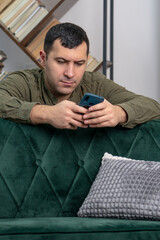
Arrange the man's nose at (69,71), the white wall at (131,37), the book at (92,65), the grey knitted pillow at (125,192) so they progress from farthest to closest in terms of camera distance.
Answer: the white wall at (131,37) < the book at (92,65) < the man's nose at (69,71) < the grey knitted pillow at (125,192)

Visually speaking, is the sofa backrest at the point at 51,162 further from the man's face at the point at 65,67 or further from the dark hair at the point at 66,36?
the dark hair at the point at 66,36

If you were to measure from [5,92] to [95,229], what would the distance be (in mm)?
753

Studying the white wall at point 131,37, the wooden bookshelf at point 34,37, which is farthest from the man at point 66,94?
the white wall at point 131,37

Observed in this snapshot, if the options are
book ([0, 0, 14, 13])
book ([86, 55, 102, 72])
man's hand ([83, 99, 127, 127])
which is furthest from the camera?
book ([86, 55, 102, 72])

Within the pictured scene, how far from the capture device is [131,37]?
3502mm

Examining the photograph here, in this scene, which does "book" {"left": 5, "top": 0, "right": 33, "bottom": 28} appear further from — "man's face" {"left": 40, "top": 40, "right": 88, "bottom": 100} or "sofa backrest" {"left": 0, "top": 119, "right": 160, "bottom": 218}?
"sofa backrest" {"left": 0, "top": 119, "right": 160, "bottom": 218}

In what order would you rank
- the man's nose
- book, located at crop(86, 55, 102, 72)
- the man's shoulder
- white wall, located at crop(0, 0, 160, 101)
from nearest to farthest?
the man's nose
the man's shoulder
book, located at crop(86, 55, 102, 72)
white wall, located at crop(0, 0, 160, 101)

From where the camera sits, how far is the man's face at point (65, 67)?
1.80 meters

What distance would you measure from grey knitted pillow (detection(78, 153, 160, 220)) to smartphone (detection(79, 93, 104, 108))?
265mm

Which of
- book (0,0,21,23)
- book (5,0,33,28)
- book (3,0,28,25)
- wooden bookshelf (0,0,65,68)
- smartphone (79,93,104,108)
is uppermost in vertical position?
book (0,0,21,23)

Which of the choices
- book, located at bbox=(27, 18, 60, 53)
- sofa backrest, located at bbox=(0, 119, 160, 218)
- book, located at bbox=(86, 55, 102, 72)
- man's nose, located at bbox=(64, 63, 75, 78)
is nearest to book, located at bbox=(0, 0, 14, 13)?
book, located at bbox=(27, 18, 60, 53)

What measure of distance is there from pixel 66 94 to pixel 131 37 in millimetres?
1800

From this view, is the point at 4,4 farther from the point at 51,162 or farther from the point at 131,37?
the point at 51,162

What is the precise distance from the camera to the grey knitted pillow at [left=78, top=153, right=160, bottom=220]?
141 centimetres
